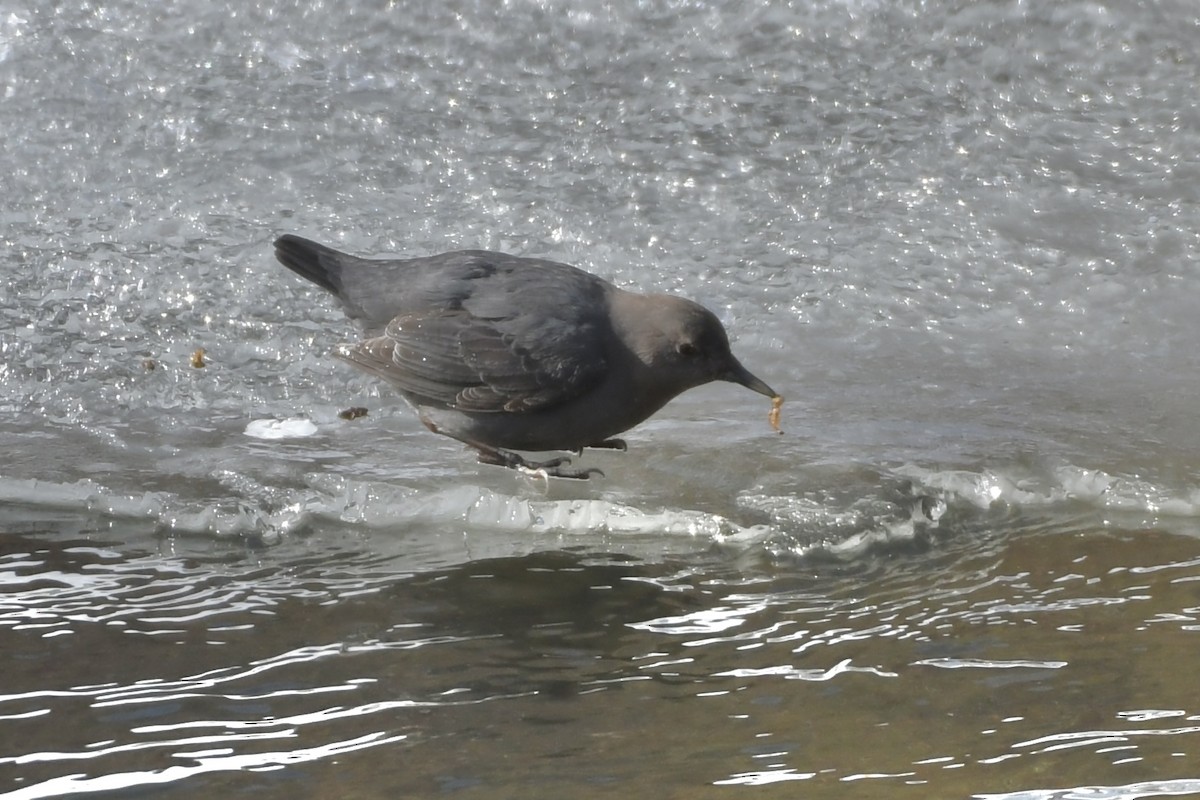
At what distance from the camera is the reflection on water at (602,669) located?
2373mm

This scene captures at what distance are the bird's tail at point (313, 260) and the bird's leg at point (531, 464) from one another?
65 cm

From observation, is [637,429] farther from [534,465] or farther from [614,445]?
[534,465]

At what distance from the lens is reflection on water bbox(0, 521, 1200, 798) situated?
2.37m

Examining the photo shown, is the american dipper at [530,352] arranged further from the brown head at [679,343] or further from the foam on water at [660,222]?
the foam on water at [660,222]

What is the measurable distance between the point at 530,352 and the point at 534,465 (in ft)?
1.07

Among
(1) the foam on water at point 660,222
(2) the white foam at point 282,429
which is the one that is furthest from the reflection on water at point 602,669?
(2) the white foam at point 282,429

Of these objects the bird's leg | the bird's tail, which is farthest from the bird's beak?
the bird's tail

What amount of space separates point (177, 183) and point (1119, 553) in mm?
3866

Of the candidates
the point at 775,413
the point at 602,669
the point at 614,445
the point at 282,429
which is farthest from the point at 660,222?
the point at 602,669

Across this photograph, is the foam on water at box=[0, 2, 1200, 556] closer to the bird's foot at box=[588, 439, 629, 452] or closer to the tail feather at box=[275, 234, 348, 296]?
the bird's foot at box=[588, 439, 629, 452]

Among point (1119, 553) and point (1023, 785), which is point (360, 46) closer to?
point (1119, 553)

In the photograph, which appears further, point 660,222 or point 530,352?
point 660,222

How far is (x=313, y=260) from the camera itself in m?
4.09

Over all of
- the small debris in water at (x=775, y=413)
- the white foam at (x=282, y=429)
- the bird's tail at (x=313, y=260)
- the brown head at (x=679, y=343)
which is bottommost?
the small debris in water at (x=775, y=413)
